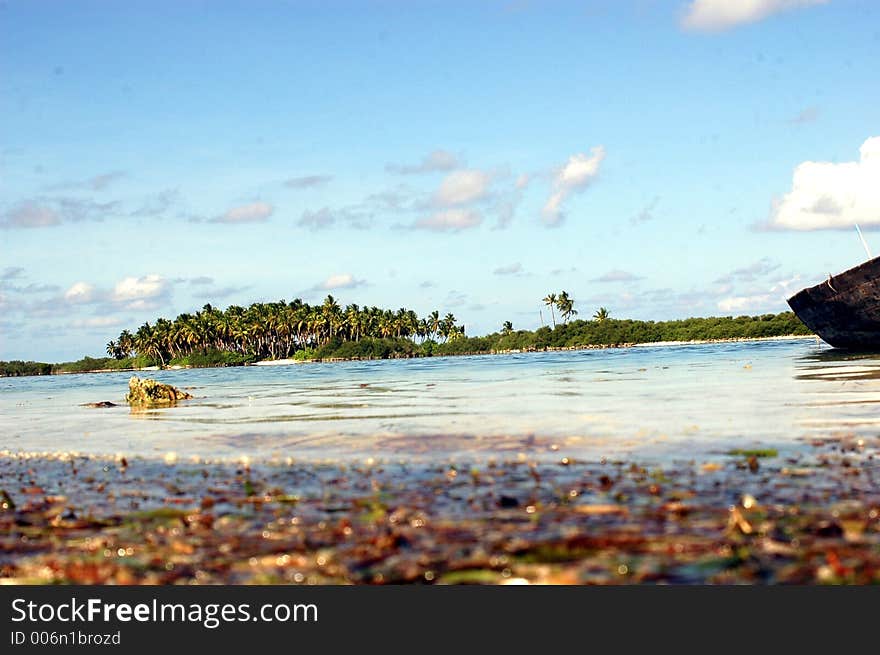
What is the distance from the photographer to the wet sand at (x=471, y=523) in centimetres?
614

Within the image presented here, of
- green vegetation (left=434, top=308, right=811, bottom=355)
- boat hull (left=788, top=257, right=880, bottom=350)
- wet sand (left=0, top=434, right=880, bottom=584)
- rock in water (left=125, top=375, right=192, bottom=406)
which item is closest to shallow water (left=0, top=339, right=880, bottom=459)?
wet sand (left=0, top=434, right=880, bottom=584)

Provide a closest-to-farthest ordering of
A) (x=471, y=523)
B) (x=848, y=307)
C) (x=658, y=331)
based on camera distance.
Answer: (x=471, y=523)
(x=848, y=307)
(x=658, y=331)

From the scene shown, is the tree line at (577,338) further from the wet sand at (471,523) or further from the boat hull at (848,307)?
the wet sand at (471,523)

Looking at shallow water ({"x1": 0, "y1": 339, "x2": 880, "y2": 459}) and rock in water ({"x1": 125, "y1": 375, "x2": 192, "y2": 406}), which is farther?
rock in water ({"x1": 125, "y1": 375, "x2": 192, "y2": 406})

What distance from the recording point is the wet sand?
6.14 m

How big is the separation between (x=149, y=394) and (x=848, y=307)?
3592 centimetres

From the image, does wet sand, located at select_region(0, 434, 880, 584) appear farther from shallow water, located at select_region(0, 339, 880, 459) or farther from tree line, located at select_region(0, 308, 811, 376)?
tree line, located at select_region(0, 308, 811, 376)

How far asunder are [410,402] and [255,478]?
1618 centimetres

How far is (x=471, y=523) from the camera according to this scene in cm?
761

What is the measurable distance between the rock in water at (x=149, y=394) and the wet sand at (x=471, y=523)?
2247 cm

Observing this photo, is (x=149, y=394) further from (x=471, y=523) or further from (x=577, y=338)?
(x=577, y=338)

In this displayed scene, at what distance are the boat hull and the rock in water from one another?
3356 centimetres

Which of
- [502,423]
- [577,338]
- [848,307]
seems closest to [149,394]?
[502,423]

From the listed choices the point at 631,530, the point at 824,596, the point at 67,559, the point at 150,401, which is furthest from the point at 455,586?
the point at 150,401
